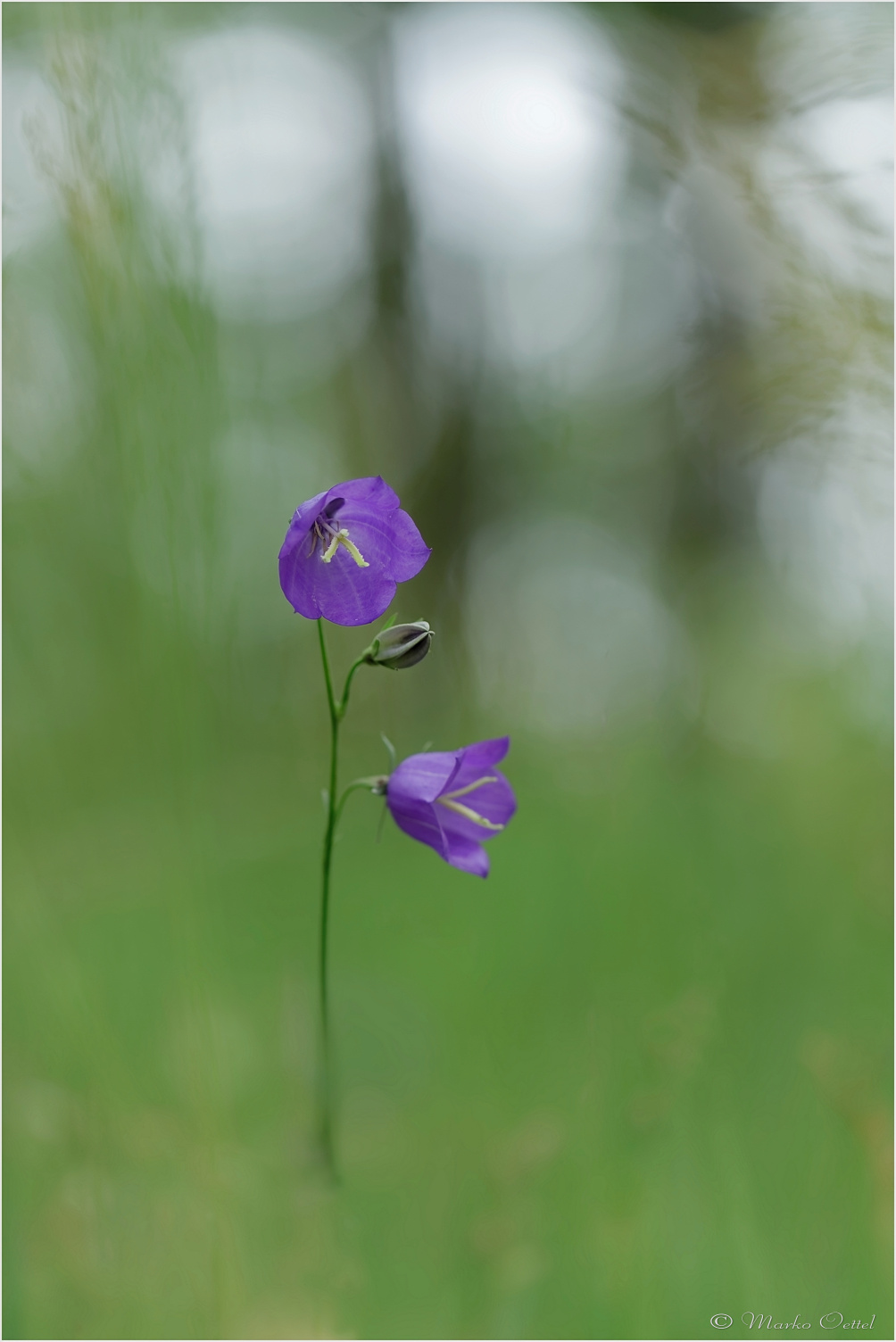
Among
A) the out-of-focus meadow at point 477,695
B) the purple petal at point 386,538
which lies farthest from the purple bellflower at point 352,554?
the out-of-focus meadow at point 477,695

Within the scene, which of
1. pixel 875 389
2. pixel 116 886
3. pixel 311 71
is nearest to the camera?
pixel 116 886

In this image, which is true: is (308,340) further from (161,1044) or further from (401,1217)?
(401,1217)

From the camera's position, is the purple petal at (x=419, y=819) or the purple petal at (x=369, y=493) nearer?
the purple petal at (x=369, y=493)

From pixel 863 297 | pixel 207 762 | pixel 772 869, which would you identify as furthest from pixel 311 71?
pixel 772 869

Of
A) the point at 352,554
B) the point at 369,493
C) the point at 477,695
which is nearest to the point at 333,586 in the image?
the point at 352,554

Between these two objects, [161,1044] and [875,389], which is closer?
[161,1044]

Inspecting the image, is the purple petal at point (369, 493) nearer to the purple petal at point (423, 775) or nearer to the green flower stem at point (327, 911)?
the green flower stem at point (327, 911)
